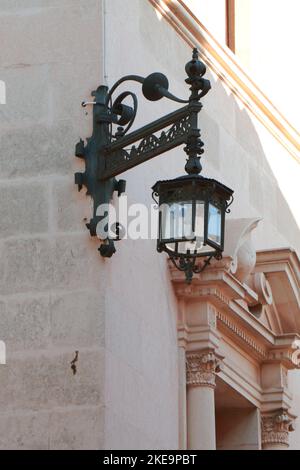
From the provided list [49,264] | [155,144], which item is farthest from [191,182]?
[49,264]

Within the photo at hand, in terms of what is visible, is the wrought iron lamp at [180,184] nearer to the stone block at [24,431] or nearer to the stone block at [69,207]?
the stone block at [69,207]

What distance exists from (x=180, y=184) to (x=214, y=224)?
305 mm

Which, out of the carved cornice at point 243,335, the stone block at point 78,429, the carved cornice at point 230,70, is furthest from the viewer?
the carved cornice at point 230,70

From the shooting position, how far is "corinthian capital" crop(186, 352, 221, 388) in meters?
11.0

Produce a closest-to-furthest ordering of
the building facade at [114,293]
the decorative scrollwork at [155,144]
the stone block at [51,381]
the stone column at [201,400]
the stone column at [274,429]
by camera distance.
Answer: the decorative scrollwork at [155,144], the stone block at [51,381], the building facade at [114,293], the stone column at [201,400], the stone column at [274,429]

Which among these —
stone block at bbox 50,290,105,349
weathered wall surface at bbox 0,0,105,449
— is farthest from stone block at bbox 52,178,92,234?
stone block at bbox 50,290,105,349

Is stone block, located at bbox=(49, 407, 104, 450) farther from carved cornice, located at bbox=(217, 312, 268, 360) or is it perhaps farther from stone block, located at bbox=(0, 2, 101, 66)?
stone block, located at bbox=(0, 2, 101, 66)

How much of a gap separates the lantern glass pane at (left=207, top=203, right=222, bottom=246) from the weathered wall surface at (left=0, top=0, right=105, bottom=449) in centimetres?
100

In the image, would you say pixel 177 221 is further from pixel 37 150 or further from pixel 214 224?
pixel 37 150

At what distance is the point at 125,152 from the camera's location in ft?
32.2

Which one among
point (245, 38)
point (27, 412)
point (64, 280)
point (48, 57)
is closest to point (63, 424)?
point (27, 412)

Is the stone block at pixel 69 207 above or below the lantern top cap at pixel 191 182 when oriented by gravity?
above

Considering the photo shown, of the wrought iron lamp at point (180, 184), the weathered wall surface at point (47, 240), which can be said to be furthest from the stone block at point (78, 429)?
the wrought iron lamp at point (180, 184)

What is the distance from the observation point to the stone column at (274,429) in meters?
12.2
